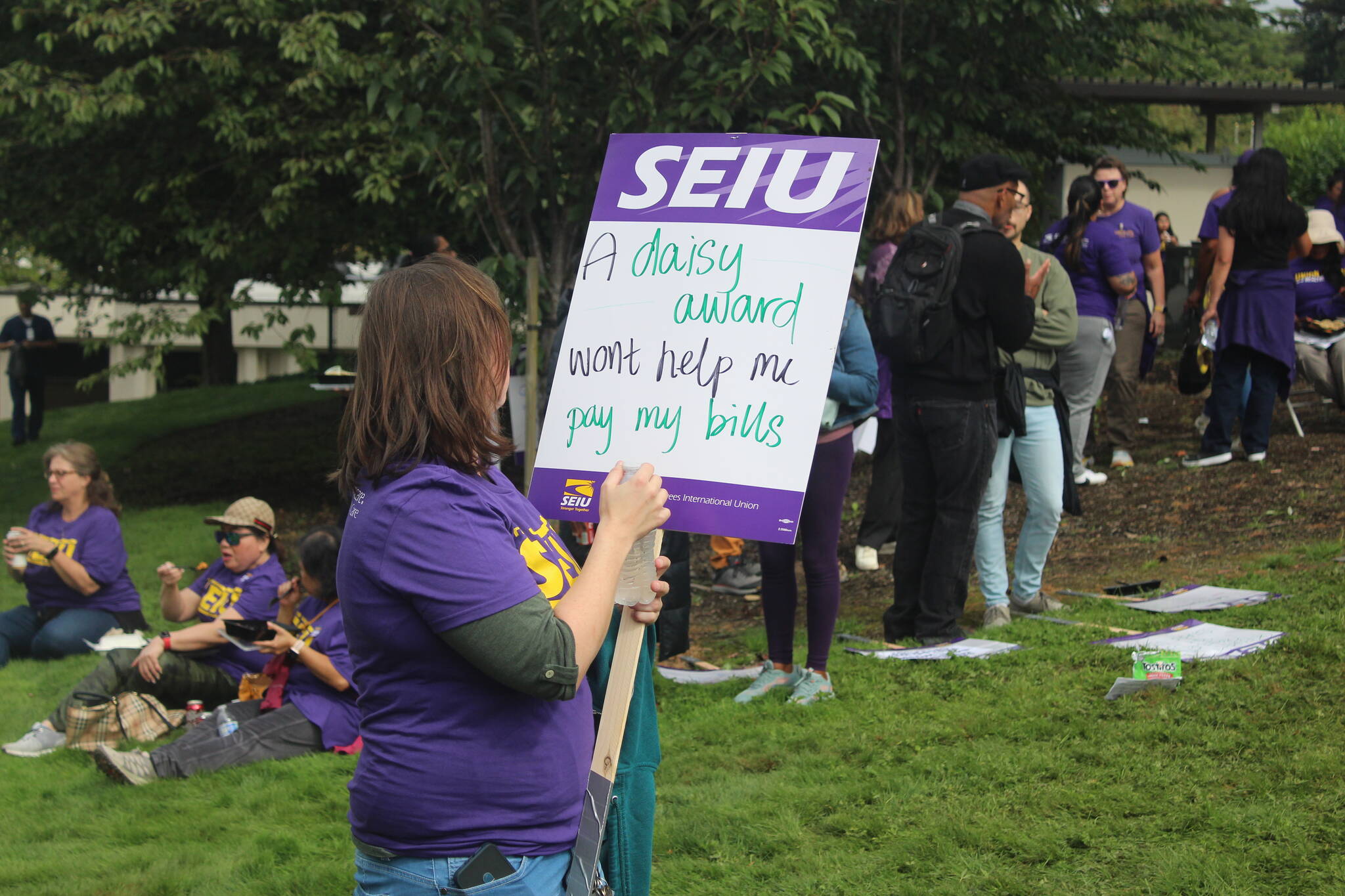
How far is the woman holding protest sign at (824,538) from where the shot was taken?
5.17 m

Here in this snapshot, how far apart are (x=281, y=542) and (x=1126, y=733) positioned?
839cm

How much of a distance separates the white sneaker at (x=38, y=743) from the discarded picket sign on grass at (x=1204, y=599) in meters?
5.09

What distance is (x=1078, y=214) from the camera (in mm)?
8391

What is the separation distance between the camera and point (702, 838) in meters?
3.99

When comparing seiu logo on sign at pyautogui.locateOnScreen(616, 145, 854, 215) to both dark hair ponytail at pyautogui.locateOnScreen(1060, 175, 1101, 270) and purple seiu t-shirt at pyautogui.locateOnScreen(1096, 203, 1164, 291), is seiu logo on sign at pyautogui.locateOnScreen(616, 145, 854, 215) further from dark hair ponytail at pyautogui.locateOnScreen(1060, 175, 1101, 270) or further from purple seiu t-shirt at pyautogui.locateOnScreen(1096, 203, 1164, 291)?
purple seiu t-shirt at pyautogui.locateOnScreen(1096, 203, 1164, 291)

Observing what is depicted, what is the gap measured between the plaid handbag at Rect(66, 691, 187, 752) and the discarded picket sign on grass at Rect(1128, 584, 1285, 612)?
→ 4644mm

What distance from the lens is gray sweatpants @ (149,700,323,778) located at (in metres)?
5.26

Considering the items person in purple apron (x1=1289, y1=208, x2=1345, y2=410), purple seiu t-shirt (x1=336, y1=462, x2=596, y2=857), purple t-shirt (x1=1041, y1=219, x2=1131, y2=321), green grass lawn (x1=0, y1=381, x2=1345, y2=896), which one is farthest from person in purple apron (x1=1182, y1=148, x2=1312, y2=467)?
purple seiu t-shirt (x1=336, y1=462, x2=596, y2=857)

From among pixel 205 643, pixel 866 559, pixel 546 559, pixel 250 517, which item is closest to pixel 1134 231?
pixel 866 559

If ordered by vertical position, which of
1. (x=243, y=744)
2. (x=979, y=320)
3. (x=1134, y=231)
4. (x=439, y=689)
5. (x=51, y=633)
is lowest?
(x=51, y=633)

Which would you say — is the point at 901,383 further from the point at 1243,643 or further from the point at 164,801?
the point at 164,801

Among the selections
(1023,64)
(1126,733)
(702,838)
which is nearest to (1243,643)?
(1126,733)

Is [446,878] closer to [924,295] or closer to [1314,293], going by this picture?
[924,295]

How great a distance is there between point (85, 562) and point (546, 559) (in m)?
6.01
